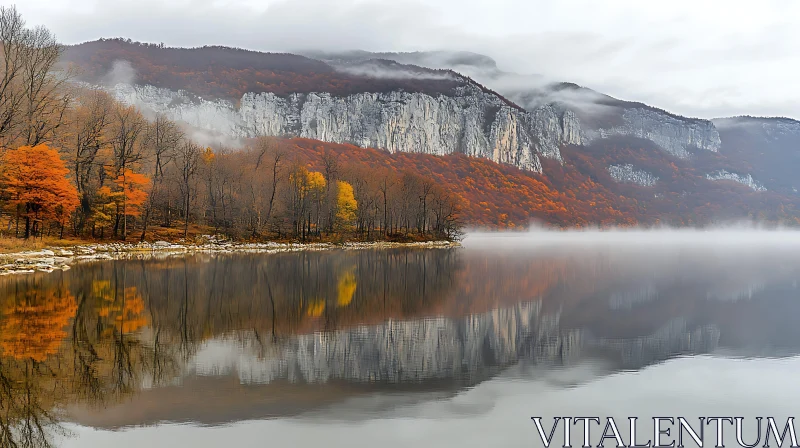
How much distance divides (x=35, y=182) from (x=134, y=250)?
35.9ft

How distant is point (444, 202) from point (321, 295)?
2314 inches

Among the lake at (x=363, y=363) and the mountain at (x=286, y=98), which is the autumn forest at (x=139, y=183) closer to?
the lake at (x=363, y=363)

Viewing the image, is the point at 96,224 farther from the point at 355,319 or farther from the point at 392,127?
the point at 392,127

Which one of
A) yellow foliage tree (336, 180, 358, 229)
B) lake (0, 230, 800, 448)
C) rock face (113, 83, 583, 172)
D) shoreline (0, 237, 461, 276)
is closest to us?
lake (0, 230, 800, 448)

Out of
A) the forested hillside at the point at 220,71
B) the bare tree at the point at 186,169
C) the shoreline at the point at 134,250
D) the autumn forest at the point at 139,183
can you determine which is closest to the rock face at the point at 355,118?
the forested hillside at the point at 220,71

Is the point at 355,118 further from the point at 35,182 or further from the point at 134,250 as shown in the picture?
the point at 35,182

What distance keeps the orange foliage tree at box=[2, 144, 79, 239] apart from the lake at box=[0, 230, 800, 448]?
49.1 feet

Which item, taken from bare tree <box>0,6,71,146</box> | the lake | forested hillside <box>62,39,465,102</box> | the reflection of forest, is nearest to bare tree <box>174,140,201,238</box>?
bare tree <box>0,6,71,146</box>

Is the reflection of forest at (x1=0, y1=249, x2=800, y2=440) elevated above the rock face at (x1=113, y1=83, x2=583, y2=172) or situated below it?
below

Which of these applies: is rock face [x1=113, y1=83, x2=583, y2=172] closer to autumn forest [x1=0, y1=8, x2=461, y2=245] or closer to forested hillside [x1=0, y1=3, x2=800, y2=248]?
forested hillside [x1=0, y1=3, x2=800, y2=248]

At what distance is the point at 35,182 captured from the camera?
121 ft

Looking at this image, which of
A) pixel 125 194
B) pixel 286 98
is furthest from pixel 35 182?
pixel 286 98

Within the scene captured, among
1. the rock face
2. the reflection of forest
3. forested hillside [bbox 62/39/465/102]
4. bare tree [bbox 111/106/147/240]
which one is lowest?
the reflection of forest

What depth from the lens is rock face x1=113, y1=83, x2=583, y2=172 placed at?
138000 mm
